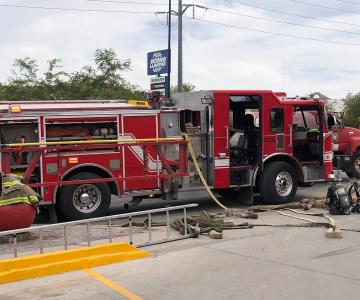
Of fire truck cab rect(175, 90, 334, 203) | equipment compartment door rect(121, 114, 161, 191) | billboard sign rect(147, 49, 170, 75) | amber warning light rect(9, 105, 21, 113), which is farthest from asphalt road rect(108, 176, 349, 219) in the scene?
billboard sign rect(147, 49, 170, 75)

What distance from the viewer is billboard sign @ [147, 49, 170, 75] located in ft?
88.4

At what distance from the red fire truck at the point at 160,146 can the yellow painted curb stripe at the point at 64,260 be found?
3287 millimetres

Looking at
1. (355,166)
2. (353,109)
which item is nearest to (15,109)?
(355,166)

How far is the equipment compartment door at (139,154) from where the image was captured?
11.5 m

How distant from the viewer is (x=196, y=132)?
39.9ft

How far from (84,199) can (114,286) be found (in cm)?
491

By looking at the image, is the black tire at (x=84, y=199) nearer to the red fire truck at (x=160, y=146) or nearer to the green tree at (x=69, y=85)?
the red fire truck at (x=160, y=146)

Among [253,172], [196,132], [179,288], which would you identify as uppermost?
[196,132]

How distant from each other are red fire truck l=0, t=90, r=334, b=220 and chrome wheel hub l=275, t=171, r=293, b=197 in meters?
0.02

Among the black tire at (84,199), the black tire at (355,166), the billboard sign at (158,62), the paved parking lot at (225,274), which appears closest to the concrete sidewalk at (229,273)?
the paved parking lot at (225,274)

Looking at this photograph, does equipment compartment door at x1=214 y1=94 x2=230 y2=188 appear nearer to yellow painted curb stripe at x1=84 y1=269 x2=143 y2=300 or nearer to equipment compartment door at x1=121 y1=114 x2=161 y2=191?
equipment compartment door at x1=121 y1=114 x2=161 y2=191

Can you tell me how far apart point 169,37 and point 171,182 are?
1594 centimetres

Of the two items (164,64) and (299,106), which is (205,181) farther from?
(164,64)

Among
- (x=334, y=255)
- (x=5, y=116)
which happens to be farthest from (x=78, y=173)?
(x=334, y=255)
